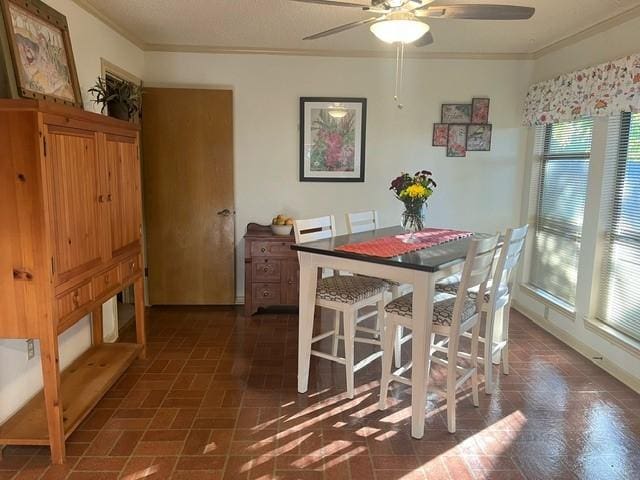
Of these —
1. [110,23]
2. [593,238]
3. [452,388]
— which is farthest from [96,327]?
[593,238]

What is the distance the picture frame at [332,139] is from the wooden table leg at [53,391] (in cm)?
289

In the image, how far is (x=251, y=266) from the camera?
4.19 metres

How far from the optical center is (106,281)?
2.60 m

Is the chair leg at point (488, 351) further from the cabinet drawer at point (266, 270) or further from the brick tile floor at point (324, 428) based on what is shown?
the cabinet drawer at point (266, 270)

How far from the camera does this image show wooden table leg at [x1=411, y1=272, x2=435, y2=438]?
2312 millimetres

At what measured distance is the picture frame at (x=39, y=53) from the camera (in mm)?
2242

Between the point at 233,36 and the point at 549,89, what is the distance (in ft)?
8.87

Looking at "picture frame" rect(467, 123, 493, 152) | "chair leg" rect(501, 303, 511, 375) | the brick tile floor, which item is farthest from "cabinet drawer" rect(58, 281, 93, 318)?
"picture frame" rect(467, 123, 493, 152)

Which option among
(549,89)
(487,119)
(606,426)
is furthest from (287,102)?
(606,426)

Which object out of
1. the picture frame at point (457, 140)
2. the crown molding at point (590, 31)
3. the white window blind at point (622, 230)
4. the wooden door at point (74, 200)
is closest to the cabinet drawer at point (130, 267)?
the wooden door at point (74, 200)

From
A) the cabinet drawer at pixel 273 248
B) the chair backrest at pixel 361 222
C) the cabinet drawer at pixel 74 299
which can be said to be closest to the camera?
the cabinet drawer at pixel 74 299

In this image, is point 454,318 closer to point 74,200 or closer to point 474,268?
point 474,268

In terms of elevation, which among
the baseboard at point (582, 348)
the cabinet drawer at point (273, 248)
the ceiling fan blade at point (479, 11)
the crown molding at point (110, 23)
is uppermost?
the crown molding at point (110, 23)

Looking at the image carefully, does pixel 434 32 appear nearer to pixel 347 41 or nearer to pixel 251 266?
pixel 347 41
